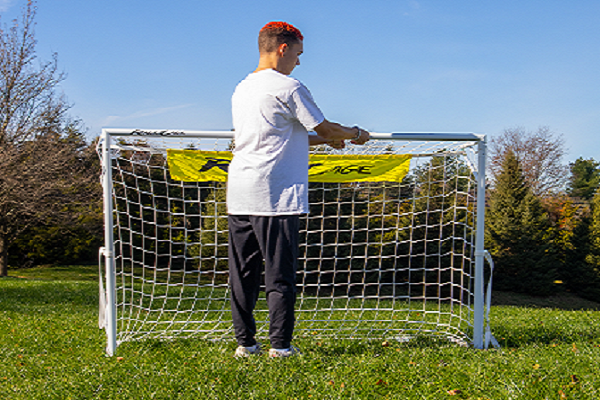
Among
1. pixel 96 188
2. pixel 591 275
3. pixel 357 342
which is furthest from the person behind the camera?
pixel 591 275

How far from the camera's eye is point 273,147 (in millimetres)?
3023

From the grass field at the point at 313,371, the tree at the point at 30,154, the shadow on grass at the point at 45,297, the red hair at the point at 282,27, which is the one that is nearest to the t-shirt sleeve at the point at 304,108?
the red hair at the point at 282,27

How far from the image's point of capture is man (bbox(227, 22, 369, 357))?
9.84ft

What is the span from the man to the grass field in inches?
13.8

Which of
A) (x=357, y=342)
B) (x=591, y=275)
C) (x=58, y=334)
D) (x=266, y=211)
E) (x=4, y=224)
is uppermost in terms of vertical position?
(x=266, y=211)

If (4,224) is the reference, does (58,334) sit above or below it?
above

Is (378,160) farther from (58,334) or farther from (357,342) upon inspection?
(58,334)

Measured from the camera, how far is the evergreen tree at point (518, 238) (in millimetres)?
20625

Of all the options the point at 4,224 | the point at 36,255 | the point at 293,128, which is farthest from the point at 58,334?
the point at 36,255

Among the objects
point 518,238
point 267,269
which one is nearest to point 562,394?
point 267,269

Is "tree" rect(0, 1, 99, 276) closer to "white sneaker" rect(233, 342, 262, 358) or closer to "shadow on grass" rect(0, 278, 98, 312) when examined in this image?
"shadow on grass" rect(0, 278, 98, 312)

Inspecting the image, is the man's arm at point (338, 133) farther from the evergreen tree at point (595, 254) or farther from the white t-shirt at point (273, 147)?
the evergreen tree at point (595, 254)

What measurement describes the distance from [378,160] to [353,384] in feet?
7.63

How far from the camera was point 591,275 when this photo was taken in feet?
68.8
